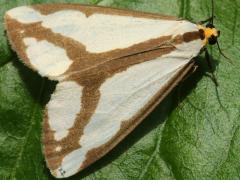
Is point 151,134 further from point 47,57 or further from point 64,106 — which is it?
point 47,57

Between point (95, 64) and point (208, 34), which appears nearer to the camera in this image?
point (95, 64)

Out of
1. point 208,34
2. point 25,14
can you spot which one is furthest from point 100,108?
point 208,34

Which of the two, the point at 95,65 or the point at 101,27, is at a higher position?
the point at 101,27

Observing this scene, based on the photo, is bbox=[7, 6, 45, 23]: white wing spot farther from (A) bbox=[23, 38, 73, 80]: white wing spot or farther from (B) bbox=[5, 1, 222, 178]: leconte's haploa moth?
(A) bbox=[23, 38, 73, 80]: white wing spot

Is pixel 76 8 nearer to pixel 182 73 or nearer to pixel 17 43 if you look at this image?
pixel 17 43

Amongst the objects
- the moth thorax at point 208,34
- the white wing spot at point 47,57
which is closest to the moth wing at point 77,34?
the white wing spot at point 47,57

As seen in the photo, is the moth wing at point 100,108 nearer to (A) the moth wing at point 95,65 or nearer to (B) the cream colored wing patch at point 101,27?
(A) the moth wing at point 95,65

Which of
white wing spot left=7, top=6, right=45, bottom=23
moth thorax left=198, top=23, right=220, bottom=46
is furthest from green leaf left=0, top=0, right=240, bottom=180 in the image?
moth thorax left=198, top=23, right=220, bottom=46

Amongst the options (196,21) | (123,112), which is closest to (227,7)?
(196,21)
